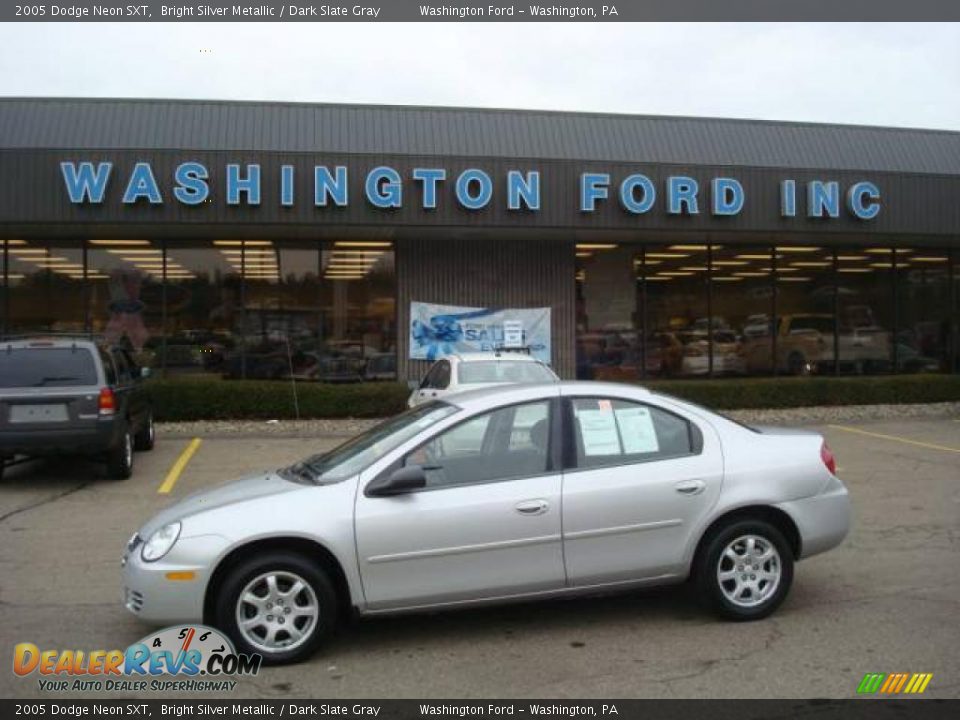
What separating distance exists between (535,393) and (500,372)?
6.51 metres

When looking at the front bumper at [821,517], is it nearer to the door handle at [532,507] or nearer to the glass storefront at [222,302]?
the door handle at [532,507]

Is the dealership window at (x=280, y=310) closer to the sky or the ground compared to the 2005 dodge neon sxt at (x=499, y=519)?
closer to the sky

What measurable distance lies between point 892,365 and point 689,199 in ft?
23.5

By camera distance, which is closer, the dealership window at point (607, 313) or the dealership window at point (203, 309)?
the dealership window at point (203, 309)

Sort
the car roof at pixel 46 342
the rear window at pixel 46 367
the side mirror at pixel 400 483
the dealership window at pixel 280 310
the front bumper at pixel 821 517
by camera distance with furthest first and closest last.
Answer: the dealership window at pixel 280 310, the car roof at pixel 46 342, the rear window at pixel 46 367, the front bumper at pixel 821 517, the side mirror at pixel 400 483

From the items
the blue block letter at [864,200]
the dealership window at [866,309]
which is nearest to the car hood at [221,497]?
the blue block letter at [864,200]

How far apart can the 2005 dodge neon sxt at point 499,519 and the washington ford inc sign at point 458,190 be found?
10503mm

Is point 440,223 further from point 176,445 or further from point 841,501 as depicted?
point 841,501

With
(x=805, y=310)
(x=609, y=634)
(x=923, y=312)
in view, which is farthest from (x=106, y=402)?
(x=923, y=312)

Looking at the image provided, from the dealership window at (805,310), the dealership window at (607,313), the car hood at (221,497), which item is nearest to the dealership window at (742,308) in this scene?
the dealership window at (805,310)

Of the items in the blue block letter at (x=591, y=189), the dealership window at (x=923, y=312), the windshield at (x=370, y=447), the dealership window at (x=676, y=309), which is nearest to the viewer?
the windshield at (x=370, y=447)

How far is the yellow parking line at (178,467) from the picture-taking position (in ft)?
33.9

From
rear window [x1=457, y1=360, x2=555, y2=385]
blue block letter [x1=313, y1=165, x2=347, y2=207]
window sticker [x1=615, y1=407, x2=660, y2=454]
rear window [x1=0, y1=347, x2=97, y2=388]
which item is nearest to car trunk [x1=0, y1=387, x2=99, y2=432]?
rear window [x1=0, y1=347, x2=97, y2=388]

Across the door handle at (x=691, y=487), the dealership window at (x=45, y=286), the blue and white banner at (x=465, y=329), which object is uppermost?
the dealership window at (x=45, y=286)
